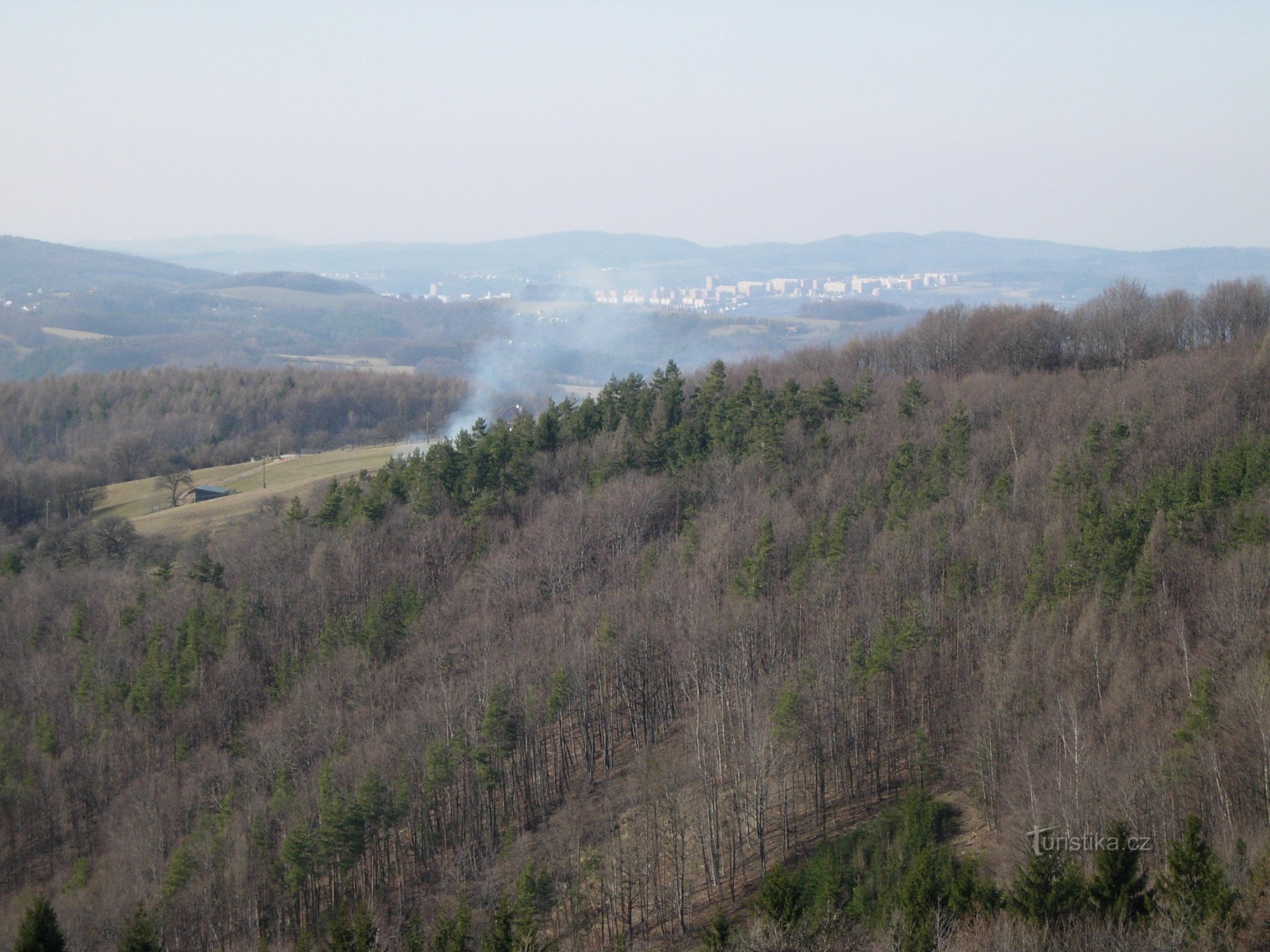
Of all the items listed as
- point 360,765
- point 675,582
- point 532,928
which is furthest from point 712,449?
point 532,928

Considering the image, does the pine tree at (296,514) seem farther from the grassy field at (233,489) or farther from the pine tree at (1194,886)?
the pine tree at (1194,886)

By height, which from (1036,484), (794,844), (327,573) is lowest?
(794,844)

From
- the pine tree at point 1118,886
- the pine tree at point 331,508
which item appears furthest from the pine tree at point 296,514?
the pine tree at point 1118,886

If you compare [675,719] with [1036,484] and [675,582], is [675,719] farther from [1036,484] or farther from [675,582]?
[1036,484]

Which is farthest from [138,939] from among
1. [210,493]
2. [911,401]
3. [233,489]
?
[233,489]

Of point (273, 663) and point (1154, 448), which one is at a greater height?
point (1154, 448)

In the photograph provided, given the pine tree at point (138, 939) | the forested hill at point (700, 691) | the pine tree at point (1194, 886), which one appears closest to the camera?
the pine tree at point (1194, 886)

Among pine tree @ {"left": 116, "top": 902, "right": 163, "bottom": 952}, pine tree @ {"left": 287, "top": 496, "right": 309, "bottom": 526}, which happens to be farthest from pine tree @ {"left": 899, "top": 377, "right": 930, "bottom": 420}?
pine tree @ {"left": 116, "top": 902, "right": 163, "bottom": 952}
